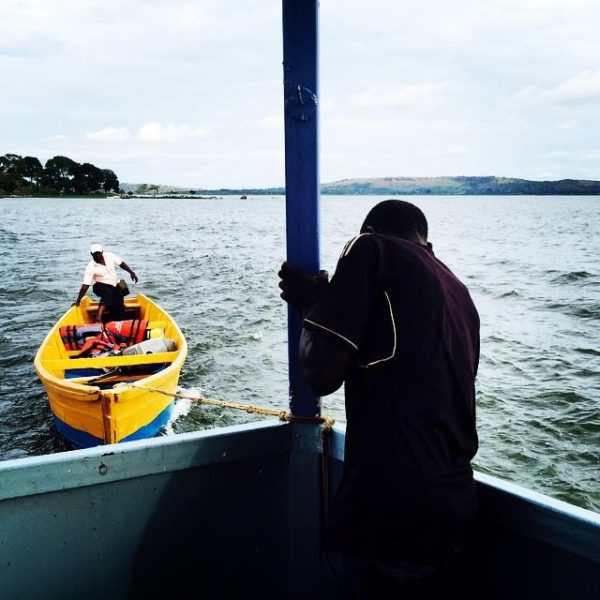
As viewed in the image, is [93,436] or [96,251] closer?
[93,436]

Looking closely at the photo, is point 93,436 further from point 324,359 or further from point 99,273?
point 324,359

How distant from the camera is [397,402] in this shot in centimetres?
191

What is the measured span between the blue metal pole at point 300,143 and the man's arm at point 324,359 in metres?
0.65

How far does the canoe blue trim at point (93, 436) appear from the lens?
313 inches

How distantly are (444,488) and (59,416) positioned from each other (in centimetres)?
765

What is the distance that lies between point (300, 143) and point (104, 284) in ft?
35.3

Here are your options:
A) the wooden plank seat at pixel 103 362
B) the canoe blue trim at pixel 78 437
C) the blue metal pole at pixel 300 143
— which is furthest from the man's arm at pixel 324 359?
the wooden plank seat at pixel 103 362

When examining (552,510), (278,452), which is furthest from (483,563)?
(278,452)

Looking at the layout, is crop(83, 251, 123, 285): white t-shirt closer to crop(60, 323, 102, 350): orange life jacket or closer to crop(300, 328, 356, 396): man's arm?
crop(60, 323, 102, 350): orange life jacket

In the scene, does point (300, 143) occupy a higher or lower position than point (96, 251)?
higher

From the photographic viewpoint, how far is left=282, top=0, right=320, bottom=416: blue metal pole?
245 cm

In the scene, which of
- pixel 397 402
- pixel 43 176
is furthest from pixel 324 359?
pixel 43 176

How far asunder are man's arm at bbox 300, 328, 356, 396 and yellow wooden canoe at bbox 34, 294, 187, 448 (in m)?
5.98

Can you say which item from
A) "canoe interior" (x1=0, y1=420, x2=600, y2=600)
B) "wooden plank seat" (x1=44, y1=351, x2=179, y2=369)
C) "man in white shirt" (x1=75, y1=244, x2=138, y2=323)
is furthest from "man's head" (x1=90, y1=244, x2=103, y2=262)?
"canoe interior" (x1=0, y1=420, x2=600, y2=600)
